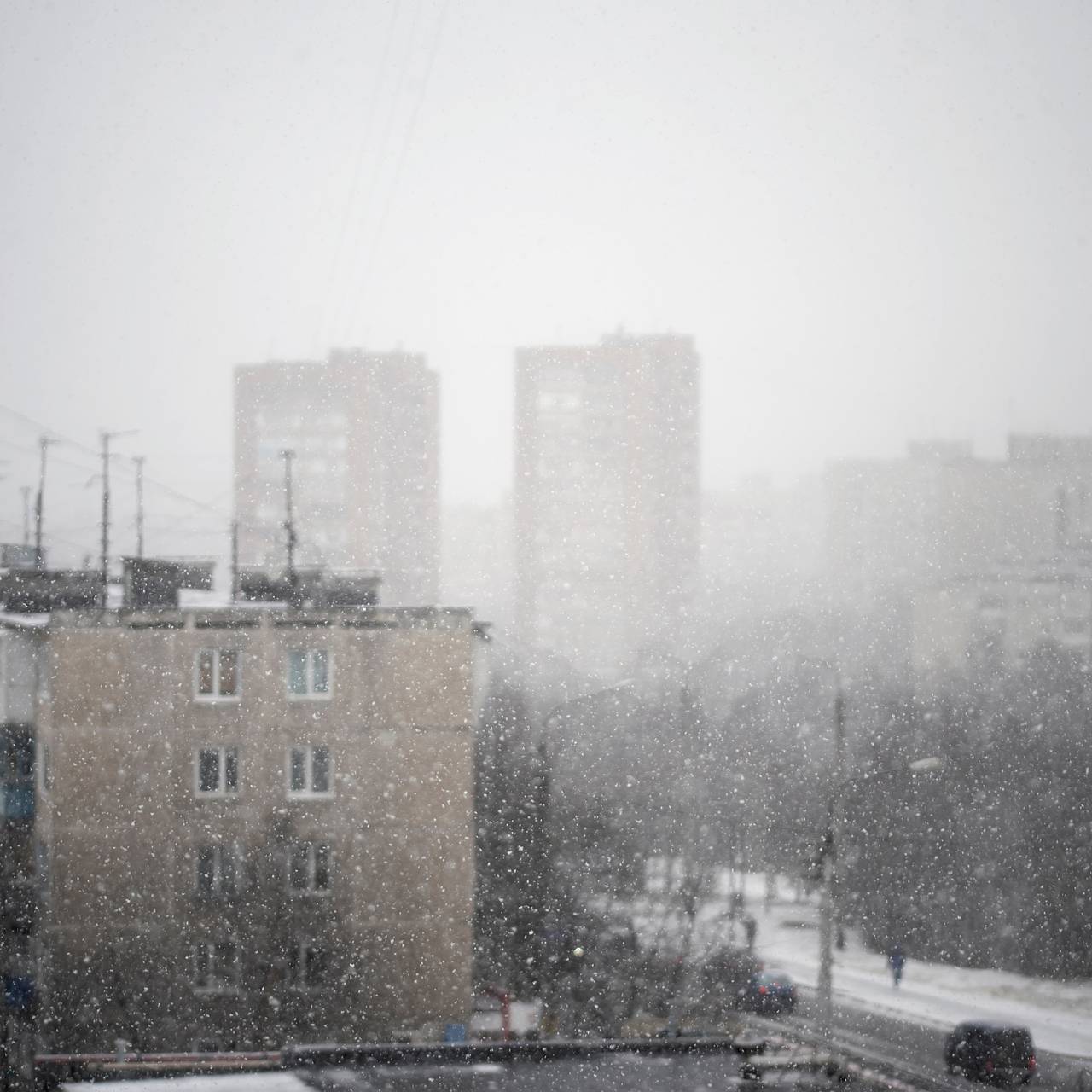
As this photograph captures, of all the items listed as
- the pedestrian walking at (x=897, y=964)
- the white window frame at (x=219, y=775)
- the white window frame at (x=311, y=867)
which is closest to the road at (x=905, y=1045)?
the pedestrian walking at (x=897, y=964)

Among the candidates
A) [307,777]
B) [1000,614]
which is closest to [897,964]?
[307,777]

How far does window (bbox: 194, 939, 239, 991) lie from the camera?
5.37 m

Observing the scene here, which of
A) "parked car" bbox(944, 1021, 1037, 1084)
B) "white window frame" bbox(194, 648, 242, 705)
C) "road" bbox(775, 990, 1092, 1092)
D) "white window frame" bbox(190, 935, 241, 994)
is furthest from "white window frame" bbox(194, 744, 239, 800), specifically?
"parked car" bbox(944, 1021, 1037, 1084)

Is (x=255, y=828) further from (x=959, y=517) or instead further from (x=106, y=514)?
(x=959, y=517)

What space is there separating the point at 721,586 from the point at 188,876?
8379 millimetres

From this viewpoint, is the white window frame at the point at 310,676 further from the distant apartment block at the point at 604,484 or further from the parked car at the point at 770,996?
the distant apartment block at the point at 604,484

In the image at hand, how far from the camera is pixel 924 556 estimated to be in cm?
1199

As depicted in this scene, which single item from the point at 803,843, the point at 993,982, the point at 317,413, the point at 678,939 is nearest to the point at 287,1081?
the point at 678,939

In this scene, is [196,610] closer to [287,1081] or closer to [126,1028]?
[126,1028]

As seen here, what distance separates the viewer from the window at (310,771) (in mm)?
5605

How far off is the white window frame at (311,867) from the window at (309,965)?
0.23 metres

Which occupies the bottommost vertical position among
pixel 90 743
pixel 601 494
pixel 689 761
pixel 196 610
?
pixel 689 761

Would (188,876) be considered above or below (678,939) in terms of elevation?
above

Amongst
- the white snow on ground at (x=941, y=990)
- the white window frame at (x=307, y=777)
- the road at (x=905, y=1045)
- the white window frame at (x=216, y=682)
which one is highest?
the white window frame at (x=216, y=682)
